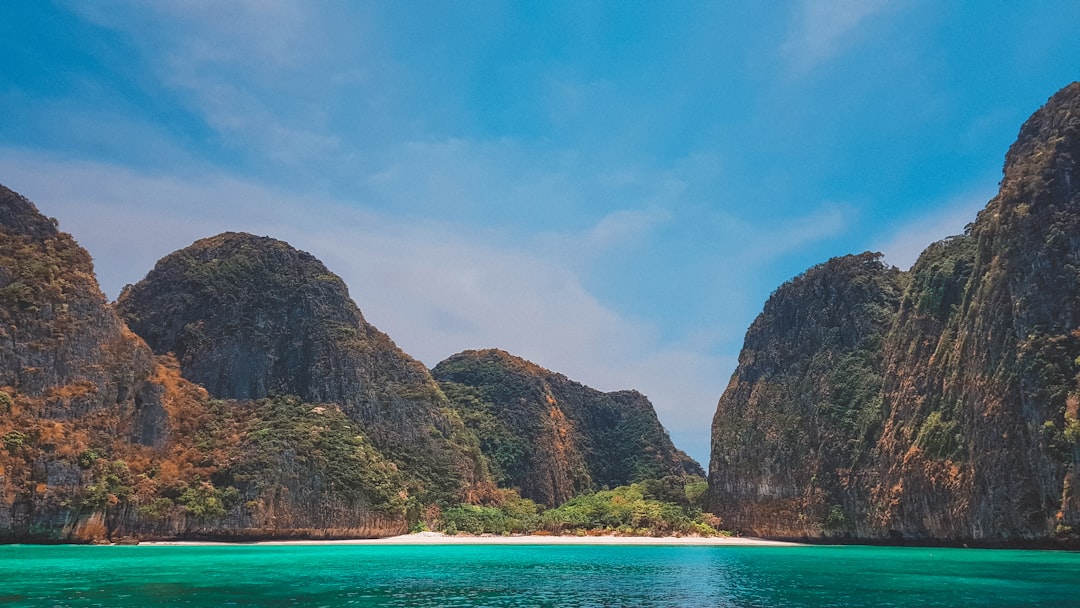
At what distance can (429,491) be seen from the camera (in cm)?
9806

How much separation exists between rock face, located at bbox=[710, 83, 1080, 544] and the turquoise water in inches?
469

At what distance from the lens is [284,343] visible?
9944 cm

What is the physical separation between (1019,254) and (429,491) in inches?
2922

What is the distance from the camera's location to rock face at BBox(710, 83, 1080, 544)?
54.7 metres

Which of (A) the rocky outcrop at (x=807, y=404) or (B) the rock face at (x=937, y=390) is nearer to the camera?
(B) the rock face at (x=937, y=390)

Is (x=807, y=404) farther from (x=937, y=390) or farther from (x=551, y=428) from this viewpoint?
(x=551, y=428)

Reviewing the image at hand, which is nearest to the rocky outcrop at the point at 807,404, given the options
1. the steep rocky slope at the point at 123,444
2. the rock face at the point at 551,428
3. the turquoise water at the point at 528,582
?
the turquoise water at the point at 528,582

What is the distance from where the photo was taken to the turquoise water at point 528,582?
81.3 feet

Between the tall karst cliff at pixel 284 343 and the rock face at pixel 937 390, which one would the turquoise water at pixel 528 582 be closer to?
the rock face at pixel 937 390

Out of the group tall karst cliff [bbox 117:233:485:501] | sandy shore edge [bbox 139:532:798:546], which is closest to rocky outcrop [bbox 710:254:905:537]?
sandy shore edge [bbox 139:532:798:546]

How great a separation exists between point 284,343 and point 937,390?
80841 millimetres

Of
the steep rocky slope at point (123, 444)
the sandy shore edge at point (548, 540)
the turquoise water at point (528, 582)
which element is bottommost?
the sandy shore edge at point (548, 540)

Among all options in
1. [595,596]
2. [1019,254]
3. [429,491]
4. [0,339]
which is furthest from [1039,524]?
[0,339]

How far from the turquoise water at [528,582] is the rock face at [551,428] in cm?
8886
